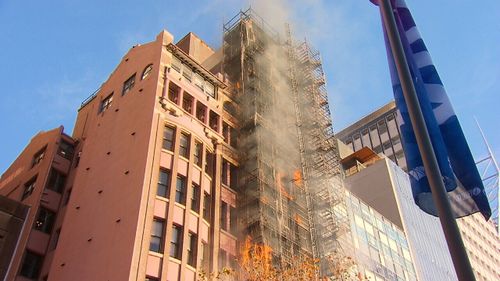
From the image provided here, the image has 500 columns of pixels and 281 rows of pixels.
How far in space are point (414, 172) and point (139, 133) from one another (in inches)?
977

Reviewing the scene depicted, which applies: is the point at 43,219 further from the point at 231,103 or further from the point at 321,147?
the point at 321,147

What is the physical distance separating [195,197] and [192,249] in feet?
12.7

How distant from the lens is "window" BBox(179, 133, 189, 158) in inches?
1423

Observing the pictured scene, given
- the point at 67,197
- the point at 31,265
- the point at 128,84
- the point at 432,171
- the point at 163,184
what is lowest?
the point at 432,171

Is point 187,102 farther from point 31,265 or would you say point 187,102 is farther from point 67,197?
point 31,265

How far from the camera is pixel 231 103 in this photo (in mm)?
45531

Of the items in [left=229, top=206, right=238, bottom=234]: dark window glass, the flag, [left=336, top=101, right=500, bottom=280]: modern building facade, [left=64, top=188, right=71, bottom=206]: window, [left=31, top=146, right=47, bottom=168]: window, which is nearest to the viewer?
the flag

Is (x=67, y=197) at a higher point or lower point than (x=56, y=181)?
lower

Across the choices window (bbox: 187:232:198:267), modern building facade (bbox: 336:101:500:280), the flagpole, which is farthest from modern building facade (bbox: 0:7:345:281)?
modern building facade (bbox: 336:101:500:280)

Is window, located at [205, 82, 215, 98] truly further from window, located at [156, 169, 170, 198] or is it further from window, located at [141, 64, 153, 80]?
window, located at [156, 169, 170, 198]

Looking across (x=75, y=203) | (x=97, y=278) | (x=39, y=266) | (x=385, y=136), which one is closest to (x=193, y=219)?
(x=97, y=278)

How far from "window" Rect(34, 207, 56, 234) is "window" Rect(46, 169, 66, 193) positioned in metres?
2.02

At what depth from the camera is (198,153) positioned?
37.6m

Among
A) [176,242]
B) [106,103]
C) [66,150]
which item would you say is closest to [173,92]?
[106,103]
